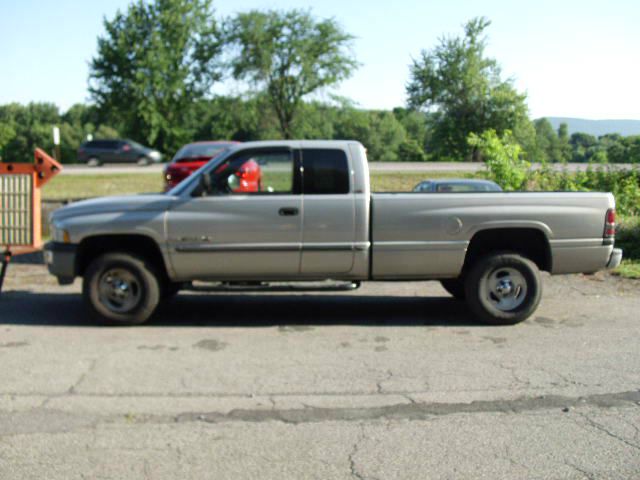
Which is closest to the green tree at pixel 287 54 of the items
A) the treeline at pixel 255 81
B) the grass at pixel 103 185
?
the treeline at pixel 255 81

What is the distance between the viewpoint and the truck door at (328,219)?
23.8 feet

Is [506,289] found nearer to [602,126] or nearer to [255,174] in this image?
[255,174]

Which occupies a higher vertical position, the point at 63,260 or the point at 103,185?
the point at 103,185

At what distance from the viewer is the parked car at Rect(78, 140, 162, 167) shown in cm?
4256

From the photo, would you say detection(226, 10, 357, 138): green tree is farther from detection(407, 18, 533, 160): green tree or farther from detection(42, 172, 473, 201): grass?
detection(42, 172, 473, 201): grass

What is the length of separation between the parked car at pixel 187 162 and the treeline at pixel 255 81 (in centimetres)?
4246

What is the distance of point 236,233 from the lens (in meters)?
7.26

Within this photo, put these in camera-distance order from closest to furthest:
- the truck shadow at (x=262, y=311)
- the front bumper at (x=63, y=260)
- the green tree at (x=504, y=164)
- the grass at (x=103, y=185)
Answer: the front bumper at (x=63, y=260)
the truck shadow at (x=262, y=311)
the green tree at (x=504, y=164)
the grass at (x=103, y=185)

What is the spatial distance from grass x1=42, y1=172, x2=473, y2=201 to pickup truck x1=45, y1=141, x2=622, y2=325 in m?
10.6

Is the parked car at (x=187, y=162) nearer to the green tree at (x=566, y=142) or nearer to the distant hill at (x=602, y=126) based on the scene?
the distant hill at (x=602, y=126)

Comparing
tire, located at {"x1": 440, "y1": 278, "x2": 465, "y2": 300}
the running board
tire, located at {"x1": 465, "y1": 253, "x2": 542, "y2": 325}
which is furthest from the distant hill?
the running board

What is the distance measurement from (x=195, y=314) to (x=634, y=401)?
15.7ft

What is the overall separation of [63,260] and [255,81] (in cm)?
5564

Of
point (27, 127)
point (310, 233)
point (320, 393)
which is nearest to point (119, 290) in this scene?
point (310, 233)
